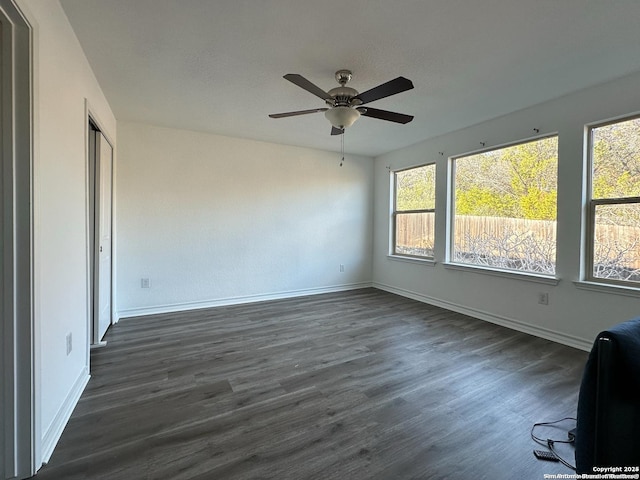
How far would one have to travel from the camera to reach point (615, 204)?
8.73ft

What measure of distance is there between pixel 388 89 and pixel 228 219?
298 centimetres

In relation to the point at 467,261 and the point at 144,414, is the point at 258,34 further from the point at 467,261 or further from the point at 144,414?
the point at 467,261

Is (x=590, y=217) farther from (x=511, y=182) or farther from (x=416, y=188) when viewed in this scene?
(x=416, y=188)

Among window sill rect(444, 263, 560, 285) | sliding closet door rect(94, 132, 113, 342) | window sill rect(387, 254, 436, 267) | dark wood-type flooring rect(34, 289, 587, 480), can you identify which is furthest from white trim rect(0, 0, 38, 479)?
window sill rect(387, 254, 436, 267)

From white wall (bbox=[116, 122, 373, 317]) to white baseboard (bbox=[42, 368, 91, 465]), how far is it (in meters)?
1.85

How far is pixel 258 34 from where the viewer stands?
1.99 metres

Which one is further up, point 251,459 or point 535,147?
point 535,147

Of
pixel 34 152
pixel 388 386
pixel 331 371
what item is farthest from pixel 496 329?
pixel 34 152

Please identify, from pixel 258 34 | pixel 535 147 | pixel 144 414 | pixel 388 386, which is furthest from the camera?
pixel 535 147

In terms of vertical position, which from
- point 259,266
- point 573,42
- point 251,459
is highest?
point 573,42

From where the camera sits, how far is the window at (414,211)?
14.8 feet

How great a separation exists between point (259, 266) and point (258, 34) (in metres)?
3.15

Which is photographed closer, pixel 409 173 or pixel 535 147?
pixel 535 147

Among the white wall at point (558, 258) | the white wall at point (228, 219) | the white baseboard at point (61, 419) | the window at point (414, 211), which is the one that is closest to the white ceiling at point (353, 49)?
the white wall at point (558, 258)
